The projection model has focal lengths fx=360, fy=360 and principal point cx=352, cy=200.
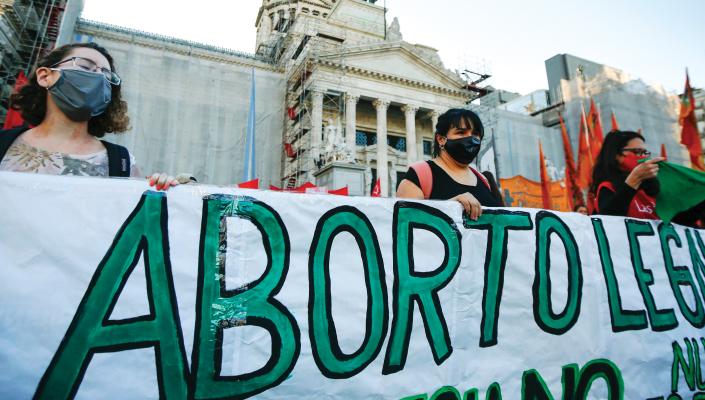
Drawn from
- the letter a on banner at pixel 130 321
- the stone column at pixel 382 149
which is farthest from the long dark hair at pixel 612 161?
the stone column at pixel 382 149

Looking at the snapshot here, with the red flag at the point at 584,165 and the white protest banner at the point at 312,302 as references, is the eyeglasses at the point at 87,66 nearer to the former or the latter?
the white protest banner at the point at 312,302

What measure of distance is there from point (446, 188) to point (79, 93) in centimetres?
219

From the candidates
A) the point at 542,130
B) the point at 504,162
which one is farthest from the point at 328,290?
the point at 542,130

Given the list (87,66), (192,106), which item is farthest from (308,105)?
(87,66)

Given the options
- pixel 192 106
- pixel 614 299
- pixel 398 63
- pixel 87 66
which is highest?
pixel 398 63

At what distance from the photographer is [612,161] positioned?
3037 millimetres

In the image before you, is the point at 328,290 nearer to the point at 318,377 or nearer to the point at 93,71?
the point at 318,377

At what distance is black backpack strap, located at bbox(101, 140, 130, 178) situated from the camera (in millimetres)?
1906

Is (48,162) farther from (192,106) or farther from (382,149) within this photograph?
(192,106)

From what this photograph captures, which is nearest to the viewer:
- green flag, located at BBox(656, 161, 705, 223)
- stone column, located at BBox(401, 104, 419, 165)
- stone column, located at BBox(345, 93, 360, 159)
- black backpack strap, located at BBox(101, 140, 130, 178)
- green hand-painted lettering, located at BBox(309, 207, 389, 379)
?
green hand-painted lettering, located at BBox(309, 207, 389, 379)

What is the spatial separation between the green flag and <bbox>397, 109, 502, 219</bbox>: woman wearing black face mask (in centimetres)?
131

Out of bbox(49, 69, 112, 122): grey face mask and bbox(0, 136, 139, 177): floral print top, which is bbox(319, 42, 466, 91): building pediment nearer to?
bbox(49, 69, 112, 122): grey face mask

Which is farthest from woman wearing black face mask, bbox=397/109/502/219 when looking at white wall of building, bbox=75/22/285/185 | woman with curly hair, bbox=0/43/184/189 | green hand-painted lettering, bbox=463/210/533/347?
white wall of building, bbox=75/22/285/185

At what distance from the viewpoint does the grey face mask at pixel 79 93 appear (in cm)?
191
